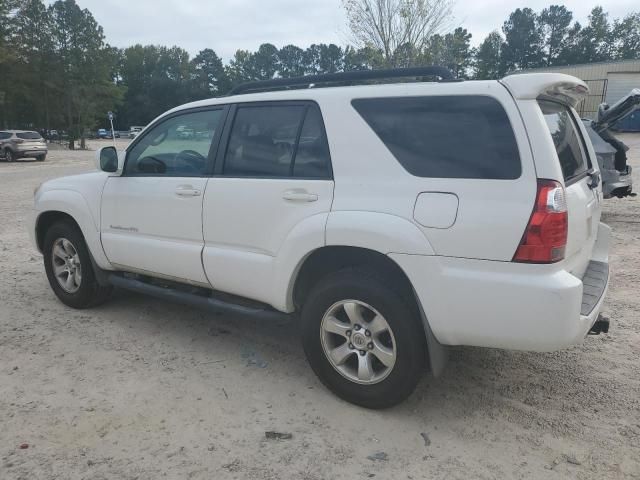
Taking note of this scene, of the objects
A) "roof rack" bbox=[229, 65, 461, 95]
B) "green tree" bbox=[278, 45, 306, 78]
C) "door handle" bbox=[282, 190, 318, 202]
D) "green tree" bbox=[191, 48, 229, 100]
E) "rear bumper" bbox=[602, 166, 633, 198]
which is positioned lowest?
"rear bumper" bbox=[602, 166, 633, 198]

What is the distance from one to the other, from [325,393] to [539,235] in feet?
5.45

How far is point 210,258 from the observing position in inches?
139

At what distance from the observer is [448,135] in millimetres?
2662

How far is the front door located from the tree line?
15366 mm

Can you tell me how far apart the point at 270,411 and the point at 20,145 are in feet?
89.4

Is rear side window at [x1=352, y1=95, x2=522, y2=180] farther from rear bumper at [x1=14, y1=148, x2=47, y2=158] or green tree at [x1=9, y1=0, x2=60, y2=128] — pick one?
green tree at [x1=9, y1=0, x2=60, y2=128]

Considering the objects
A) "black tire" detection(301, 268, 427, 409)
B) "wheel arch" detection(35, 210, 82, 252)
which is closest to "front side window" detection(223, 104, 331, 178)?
"black tire" detection(301, 268, 427, 409)

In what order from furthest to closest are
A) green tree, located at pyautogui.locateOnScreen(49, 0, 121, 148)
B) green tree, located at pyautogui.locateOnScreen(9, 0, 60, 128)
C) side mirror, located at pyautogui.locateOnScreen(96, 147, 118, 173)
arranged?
green tree, located at pyautogui.locateOnScreen(49, 0, 121, 148) < green tree, located at pyautogui.locateOnScreen(9, 0, 60, 128) < side mirror, located at pyautogui.locateOnScreen(96, 147, 118, 173)

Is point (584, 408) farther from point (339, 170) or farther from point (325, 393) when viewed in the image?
point (339, 170)

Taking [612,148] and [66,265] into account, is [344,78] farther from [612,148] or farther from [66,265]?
[612,148]

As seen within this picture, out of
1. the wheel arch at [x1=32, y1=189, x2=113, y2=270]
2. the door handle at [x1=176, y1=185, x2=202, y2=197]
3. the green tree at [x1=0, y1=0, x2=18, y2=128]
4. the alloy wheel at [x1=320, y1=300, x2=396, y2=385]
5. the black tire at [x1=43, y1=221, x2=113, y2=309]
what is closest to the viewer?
the alloy wheel at [x1=320, y1=300, x2=396, y2=385]

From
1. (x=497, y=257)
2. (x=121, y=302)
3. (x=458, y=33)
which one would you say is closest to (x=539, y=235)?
(x=497, y=257)

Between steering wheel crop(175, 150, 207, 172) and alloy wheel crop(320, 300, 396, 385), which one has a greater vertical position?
steering wheel crop(175, 150, 207, 172)

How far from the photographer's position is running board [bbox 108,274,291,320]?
3387mm
